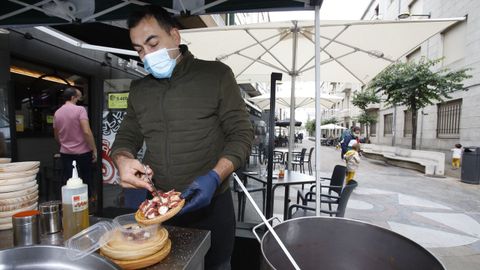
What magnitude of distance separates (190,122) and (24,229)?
2.82 feet

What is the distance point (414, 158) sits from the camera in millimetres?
12367

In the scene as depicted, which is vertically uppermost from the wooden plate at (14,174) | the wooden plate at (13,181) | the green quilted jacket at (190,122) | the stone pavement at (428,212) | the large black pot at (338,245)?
the green quilted jacket at (190,122)

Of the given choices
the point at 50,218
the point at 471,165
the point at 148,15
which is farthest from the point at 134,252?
the point at 471,165

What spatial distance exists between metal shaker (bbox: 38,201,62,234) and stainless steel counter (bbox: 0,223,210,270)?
0.03 m

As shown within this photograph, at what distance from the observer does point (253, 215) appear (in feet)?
15.6

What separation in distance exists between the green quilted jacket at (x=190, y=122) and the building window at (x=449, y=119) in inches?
635

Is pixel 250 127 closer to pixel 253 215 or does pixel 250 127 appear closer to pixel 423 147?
pixel 253 215

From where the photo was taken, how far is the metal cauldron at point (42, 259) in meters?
0.90

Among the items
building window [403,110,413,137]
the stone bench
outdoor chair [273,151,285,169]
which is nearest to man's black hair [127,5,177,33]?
outdoor chair [273,151,285,169]

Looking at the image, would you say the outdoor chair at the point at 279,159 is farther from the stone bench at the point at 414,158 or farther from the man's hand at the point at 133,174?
the man's hand at the point at 133,174

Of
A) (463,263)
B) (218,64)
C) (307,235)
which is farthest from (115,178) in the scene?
(463,263)

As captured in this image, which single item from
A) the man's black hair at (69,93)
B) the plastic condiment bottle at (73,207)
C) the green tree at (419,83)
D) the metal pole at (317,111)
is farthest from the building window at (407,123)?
the plastic condiment bottle at (73,207)

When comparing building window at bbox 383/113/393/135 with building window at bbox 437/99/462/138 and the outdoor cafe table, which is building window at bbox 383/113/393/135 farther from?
the outdoor cafe table

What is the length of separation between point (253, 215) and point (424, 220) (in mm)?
3501
